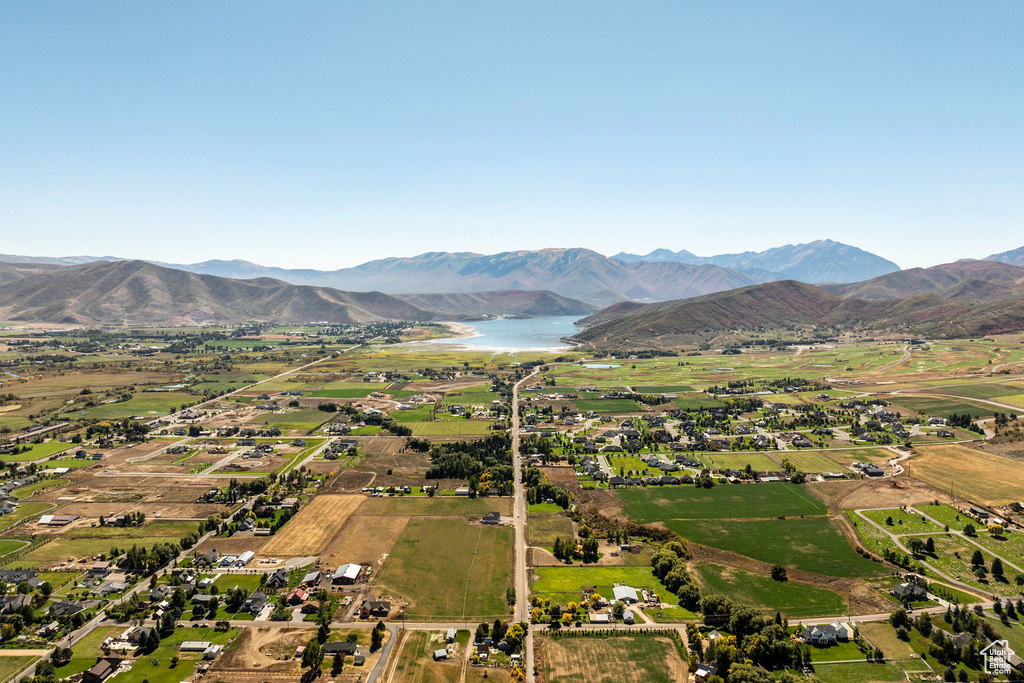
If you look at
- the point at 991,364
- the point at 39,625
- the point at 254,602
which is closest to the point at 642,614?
the point at 254,602

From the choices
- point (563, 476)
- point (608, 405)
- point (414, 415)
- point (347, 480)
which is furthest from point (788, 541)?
point (414, 415)

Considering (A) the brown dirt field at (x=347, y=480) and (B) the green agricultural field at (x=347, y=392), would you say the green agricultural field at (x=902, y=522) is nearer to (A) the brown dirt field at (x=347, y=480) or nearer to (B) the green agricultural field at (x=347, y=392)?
(A) the brown dirt field at (x=347, y=480)

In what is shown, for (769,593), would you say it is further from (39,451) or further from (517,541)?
(39,451)

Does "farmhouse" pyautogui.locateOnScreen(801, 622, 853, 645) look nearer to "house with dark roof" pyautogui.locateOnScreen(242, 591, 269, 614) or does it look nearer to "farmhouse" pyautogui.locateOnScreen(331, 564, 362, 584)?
"farmhouse" pyautogui.locateOnScreen(331, 564, 362, 584)

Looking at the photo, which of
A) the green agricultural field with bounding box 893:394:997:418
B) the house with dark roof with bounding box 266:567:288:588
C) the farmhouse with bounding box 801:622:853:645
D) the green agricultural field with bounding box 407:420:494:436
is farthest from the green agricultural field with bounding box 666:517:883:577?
the green agricultural field with bounding box 893:394:997:418

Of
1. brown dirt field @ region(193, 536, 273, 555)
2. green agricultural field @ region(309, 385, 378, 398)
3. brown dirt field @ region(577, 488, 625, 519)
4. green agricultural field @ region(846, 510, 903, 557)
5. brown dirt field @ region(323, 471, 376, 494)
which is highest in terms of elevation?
green agricultural field @ region(309, 385, 378, 398)

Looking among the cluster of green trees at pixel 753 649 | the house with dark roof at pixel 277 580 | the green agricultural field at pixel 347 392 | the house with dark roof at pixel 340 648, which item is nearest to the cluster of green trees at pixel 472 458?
the house with dark roof at pixel 277 580

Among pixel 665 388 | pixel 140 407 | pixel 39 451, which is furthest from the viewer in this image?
pixel 665 388
